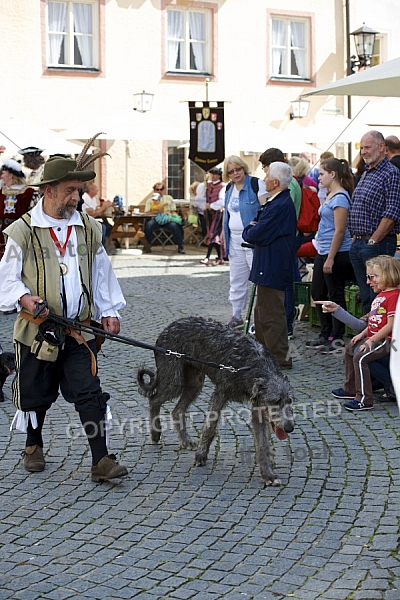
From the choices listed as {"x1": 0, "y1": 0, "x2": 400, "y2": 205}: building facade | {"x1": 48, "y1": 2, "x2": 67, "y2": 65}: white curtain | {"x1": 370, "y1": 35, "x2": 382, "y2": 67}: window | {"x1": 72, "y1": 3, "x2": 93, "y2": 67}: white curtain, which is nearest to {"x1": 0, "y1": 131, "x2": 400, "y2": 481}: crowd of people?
{"x1": 0, "y1": 0, "x2": 400, "y2": 205}: building facade

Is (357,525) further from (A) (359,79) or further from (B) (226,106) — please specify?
(B) (226,106)

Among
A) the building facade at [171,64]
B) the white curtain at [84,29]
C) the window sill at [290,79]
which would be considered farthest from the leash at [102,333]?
the window sill at [290,79]

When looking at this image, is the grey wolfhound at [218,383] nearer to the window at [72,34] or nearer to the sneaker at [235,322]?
the sneaker at [235,322]

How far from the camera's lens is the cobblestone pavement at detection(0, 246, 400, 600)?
4551mm

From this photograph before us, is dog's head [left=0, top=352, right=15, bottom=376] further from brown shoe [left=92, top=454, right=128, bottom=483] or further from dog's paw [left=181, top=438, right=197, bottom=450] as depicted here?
brown shoe [left=92, top=454, right=128, bottom=483]

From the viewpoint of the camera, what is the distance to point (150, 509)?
554 cm

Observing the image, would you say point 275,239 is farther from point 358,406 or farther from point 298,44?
point 298,44

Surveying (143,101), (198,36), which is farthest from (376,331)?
(198,36)

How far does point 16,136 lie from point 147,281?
17.5 ft

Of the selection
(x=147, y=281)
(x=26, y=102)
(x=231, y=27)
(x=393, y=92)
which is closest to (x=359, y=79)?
(x=393, y=92)

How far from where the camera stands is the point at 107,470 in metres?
5.97

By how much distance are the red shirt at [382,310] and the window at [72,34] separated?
18197 millimetres

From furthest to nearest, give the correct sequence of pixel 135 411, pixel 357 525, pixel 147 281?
pixel 147 281, pixel 135 411, pixel 357 525

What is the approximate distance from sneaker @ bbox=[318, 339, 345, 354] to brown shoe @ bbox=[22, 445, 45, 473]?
428cm
